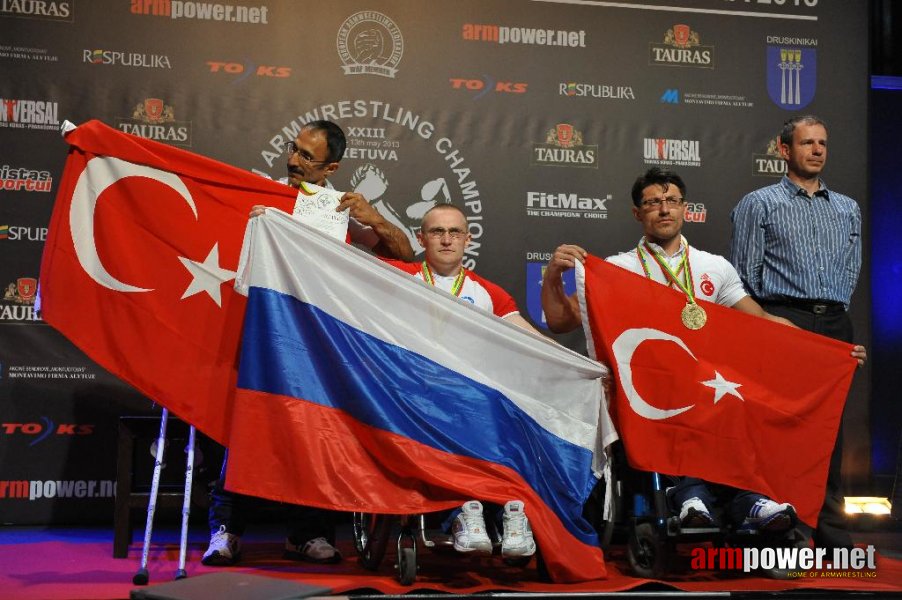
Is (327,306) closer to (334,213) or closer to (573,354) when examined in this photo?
(334,213)

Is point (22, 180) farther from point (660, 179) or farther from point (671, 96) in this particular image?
point (671, 96)

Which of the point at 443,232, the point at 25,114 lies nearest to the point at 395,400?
the point at 443,232

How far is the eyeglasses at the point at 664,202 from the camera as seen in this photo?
3.96m

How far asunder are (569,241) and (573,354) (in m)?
1.76

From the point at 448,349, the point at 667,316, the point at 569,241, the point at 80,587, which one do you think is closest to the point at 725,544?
the point at 667,316

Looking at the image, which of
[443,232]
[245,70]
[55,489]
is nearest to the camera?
[443,232]

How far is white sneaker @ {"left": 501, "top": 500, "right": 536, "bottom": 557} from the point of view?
10.8ft

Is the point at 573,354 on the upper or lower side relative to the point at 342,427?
upper

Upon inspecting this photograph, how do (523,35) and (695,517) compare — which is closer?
(695,517)

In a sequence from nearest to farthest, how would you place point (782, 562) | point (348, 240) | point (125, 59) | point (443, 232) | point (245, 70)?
point (782, 562), point (443, 232), point (348, 240), point (125, 59), point (245, 70)

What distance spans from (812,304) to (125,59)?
3624 mm

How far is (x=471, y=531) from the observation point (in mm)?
3318

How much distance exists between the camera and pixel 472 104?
5.33 m

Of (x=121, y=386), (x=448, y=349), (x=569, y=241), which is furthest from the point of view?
(x=569, y=241)
